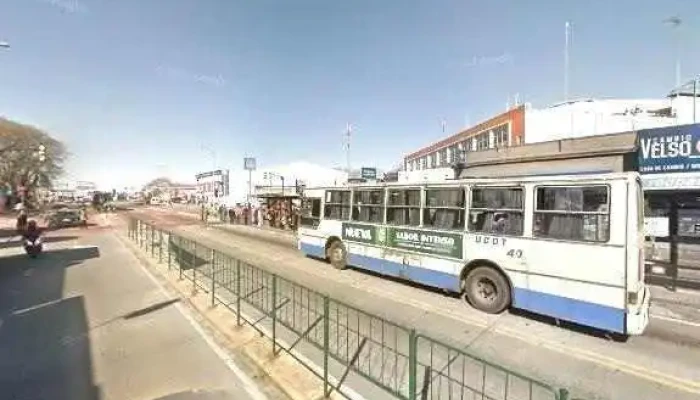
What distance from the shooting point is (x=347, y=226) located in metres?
13.8

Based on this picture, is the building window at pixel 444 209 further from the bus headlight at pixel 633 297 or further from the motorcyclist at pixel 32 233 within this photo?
the motorcyclist at pixel 32 233

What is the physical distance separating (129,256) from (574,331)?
645 inches

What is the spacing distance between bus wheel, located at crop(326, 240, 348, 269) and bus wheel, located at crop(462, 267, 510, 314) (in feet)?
16.1

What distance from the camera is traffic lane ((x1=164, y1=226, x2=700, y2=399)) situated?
607 centimetres

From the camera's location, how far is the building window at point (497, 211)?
354 inches

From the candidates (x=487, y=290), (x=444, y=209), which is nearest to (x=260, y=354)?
(x=487, y=290)

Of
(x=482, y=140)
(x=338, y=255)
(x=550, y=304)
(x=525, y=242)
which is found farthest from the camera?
(x=482, y=140)

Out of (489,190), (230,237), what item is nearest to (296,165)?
(230,237)

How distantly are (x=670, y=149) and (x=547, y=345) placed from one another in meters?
12.9

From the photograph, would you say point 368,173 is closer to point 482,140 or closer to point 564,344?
point 482,140

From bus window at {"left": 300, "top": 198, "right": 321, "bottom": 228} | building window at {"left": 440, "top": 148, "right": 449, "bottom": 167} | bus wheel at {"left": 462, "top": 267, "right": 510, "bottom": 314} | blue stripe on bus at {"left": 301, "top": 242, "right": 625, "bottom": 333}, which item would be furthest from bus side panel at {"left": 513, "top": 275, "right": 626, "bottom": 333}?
building window at {"left": 440, "top": 148, "right": 449, "bottom": 167}

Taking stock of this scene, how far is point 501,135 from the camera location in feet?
135

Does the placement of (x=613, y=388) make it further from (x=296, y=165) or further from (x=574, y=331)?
(x=296, y=165)

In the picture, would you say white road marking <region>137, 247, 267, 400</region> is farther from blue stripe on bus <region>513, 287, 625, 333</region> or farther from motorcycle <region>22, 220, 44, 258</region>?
motorcycle <region>22, 220, 44, 258</region>
